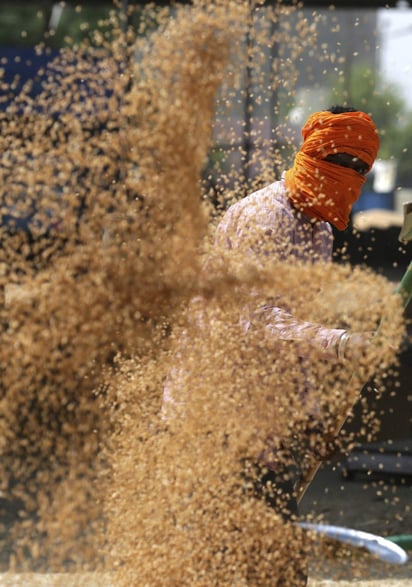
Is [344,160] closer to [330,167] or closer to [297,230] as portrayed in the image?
[330,167]

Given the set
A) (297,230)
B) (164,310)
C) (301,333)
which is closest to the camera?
(301,333)

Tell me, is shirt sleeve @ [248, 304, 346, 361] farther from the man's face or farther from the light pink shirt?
the man's face

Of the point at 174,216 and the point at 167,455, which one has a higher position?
the point at 174,216

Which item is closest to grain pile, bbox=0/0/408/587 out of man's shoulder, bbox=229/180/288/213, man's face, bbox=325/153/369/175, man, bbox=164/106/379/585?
man, bbox=164/106/379/585

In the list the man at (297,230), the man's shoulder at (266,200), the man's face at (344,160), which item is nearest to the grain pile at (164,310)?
the man at (297,230)

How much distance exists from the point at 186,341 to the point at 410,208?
2.36 ft

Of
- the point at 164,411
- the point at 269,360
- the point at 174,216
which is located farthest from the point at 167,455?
the point at 174,216

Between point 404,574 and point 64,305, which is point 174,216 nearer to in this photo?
point 64,305

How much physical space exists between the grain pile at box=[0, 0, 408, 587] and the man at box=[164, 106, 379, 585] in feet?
0.12

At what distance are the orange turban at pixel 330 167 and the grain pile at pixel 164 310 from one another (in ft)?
0.57

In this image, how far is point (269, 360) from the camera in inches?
116

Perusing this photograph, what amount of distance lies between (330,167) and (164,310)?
0.59m

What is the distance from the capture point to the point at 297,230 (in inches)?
118

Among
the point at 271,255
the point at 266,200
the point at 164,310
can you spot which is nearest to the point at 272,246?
the point at 271,255
